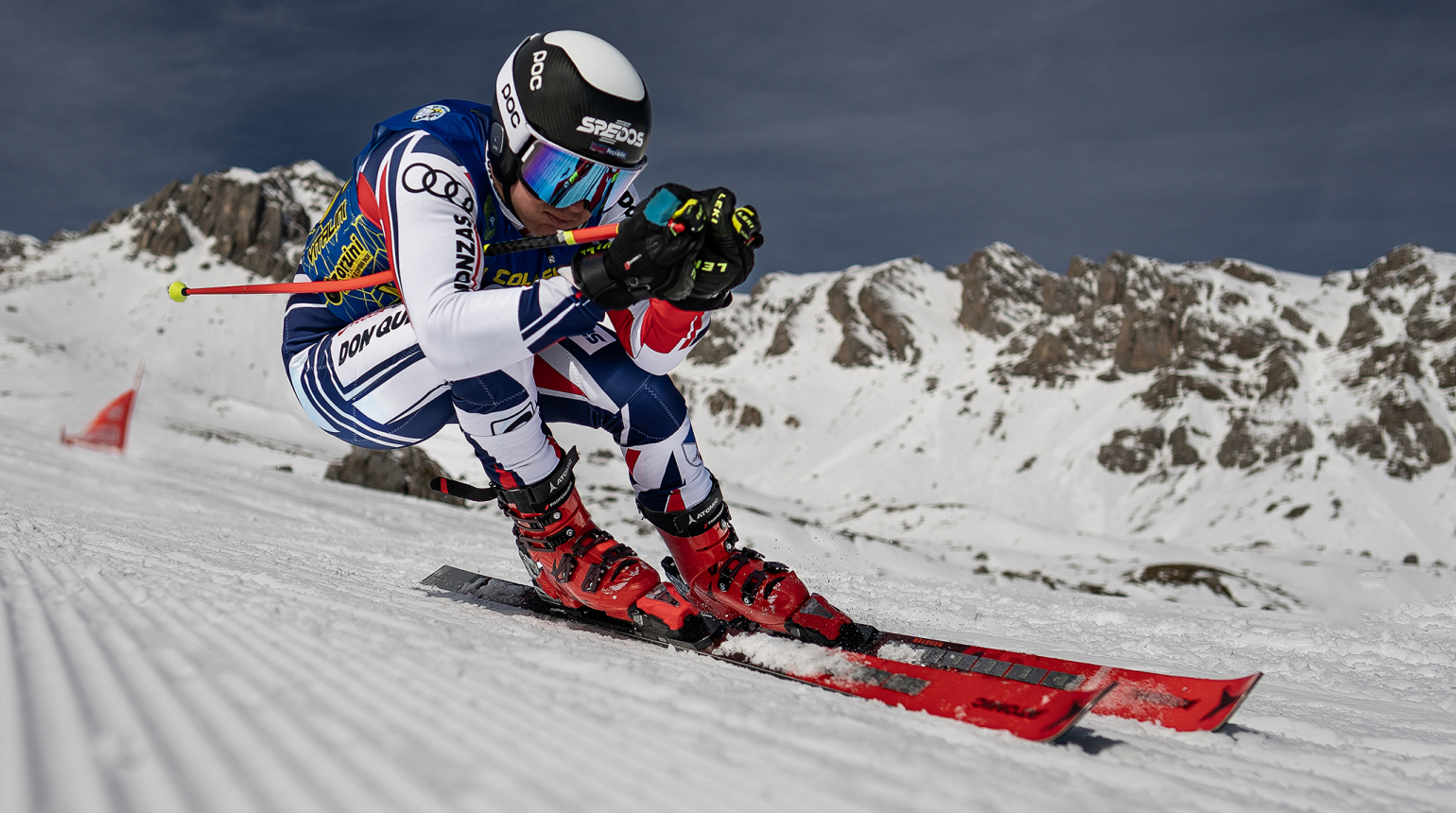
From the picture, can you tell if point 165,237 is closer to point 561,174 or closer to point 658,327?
point 561,174

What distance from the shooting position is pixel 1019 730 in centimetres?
185

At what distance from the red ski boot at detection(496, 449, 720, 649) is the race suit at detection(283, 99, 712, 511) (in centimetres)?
10

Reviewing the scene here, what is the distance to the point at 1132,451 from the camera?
85938 mm

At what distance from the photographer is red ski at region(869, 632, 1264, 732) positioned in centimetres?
213

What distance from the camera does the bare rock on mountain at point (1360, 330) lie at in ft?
293

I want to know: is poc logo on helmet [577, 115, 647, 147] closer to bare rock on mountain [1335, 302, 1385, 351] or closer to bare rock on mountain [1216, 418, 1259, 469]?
bare rock on mountain [1216, 418, 1259, 469]

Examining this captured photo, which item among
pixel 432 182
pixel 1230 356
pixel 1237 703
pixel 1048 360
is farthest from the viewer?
pixel 1048 360

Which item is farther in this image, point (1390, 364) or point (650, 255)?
point (1390, 364)

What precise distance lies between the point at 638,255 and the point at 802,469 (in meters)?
106

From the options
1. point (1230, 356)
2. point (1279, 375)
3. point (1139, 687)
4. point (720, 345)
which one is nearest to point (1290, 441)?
point (1279, 375)

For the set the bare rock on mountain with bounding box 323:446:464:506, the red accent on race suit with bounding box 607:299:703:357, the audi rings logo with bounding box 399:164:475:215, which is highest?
the audi rings logo with bounding box 399:164:475:215

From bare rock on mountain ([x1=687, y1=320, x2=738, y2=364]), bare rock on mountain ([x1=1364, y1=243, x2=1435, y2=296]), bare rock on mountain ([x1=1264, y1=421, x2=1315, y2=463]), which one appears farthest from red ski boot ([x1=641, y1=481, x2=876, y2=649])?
bare rock on mountain ([x1=687, y1=320, x2=738, y2=364])

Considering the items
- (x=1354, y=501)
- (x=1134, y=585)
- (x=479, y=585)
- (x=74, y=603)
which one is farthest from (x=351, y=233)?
(x=1354, y=501)

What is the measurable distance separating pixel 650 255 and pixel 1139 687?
6.10 feet
